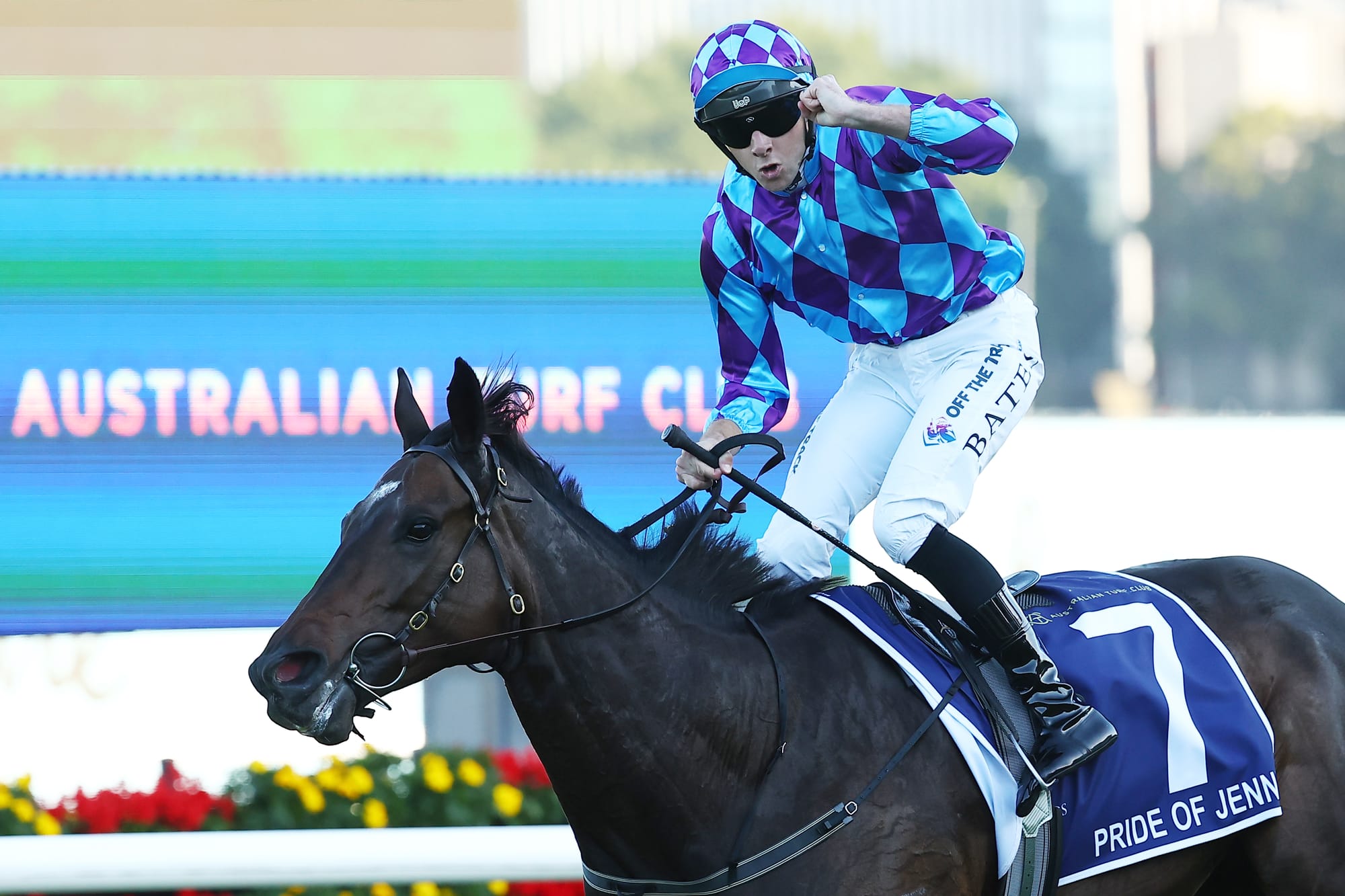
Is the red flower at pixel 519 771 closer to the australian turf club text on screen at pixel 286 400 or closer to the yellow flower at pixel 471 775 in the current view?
the yellow flower at pixel 471 775

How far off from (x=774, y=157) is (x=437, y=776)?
2.32m

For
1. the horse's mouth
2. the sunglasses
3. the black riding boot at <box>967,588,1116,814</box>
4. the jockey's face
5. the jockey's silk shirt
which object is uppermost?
the sunglasses

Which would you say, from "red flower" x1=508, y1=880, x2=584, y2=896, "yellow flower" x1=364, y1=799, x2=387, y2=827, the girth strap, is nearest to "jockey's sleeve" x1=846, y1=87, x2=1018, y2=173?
the girth strap

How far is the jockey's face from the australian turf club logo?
51 cm

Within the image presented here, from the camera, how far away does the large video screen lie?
437cm

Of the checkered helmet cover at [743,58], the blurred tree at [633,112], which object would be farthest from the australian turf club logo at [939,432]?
the blurred tree at [633,112]

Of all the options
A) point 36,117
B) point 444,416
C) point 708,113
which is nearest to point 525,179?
point 444,416

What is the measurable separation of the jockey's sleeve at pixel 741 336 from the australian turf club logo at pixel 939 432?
382mm

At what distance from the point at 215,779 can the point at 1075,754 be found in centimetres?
321

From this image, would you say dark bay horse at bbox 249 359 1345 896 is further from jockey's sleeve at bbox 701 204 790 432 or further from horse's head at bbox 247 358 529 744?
jockey's sleeve at bbox 701 204 790 432

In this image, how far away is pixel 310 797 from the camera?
416 cm

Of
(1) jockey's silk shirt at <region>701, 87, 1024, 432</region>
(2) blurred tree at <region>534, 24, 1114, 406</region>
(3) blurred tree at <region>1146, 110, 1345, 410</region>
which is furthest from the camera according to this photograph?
(2) blurred tree at <region>534, 24, 1114, 406</region>

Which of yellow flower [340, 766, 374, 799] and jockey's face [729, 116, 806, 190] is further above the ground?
jockey's face [729, 116, 806, 190]

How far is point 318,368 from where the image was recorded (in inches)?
175
